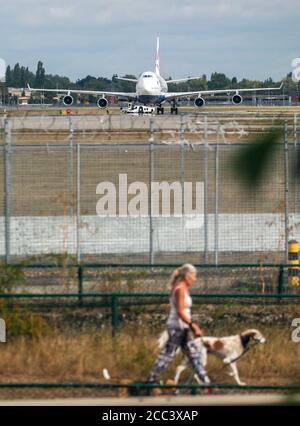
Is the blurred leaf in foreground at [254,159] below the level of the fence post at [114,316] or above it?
above

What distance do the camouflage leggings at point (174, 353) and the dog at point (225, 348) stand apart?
6cm

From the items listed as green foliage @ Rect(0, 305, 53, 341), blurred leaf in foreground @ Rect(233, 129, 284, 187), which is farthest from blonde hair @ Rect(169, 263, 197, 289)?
blurred leaf in foreground @ Rect(233, 129, 284, 187)

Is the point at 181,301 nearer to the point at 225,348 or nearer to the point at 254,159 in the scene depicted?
the point at 225,348

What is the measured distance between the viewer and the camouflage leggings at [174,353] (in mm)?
8145

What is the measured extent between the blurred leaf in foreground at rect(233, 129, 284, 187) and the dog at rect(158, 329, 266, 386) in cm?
644

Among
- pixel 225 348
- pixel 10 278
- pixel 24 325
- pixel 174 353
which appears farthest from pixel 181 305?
pixel 10 278

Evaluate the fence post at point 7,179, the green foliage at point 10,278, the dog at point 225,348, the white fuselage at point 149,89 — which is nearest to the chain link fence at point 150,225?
the fence post at point 7,179

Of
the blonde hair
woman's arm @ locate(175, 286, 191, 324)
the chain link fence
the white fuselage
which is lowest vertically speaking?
woman's arm @ locate(175, 286, 191, 324)

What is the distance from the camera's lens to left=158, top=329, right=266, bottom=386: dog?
27.3ft

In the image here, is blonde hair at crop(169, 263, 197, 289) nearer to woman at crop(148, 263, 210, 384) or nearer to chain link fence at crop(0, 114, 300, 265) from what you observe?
woman at crop(148, 263, 210, 384)

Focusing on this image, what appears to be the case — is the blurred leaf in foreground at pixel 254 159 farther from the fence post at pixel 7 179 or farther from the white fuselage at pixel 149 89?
the white fuselage at pixel 149 89

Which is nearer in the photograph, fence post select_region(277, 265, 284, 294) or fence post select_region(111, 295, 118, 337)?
fence post select_region(111, 295, 118, 337)

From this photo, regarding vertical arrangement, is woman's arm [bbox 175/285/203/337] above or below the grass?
above

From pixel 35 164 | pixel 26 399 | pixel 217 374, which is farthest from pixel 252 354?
pixel 35 164
